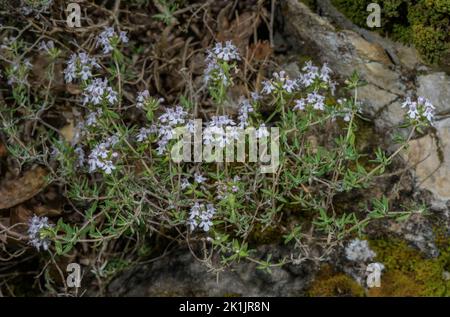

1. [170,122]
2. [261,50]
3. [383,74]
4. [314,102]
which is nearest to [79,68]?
[170,122]

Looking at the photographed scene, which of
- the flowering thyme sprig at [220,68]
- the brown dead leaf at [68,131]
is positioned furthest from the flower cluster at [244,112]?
the brown dead leaf at [68,131]

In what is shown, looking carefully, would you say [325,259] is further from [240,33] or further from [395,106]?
[240,33]

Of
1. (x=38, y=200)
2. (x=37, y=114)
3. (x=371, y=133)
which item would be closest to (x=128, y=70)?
(x=37, y=114)

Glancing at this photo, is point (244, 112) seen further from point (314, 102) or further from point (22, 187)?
point (22, 187)

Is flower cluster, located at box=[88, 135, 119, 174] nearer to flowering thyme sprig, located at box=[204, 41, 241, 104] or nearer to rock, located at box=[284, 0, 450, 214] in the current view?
flowering thyme sprig, located at box=[204, 41, 241, 104]

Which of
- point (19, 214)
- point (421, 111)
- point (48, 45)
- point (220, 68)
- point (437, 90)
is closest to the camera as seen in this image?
point (421, 111)

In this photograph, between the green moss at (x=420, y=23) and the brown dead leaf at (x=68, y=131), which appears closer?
the green moss at (x=420, y=23)

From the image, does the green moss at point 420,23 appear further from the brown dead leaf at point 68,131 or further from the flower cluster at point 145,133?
the brown dead leaf at point 68,131
